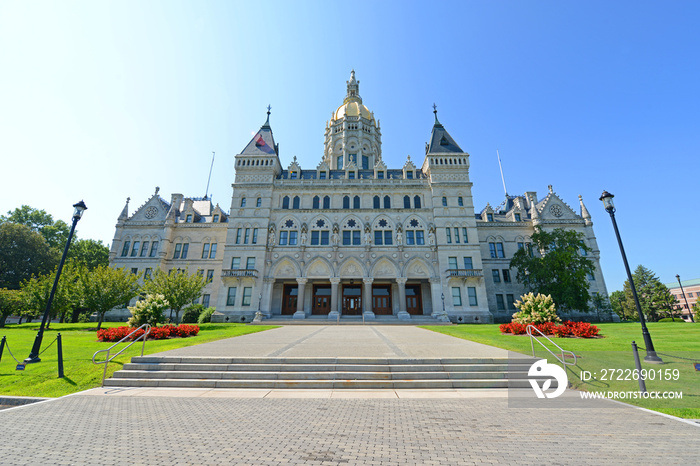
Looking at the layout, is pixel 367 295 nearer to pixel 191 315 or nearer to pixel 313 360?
pixel 191 315

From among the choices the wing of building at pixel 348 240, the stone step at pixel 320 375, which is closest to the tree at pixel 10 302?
the wing of building at pixel 348 240

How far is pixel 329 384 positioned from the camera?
833cm

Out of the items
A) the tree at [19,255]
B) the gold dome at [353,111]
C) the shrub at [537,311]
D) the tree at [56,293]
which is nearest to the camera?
the shrub at [537,311]

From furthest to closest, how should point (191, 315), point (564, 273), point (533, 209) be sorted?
point (533, 209), point (191, 315), point (564, 273)

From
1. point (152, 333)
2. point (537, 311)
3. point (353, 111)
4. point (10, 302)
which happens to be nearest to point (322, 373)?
point (152, 333)

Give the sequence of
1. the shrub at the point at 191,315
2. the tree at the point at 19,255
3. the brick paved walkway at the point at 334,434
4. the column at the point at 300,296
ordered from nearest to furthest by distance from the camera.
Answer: the brick paved walkway at the point at 334,434 < the shrub at the point at 191,315 < the column at the point at 300,296 < the tree at the point at 19,255

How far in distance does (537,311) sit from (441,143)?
28756 millimetres

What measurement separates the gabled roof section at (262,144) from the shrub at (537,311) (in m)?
34.4

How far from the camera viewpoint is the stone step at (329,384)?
27.1ft

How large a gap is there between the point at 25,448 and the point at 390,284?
114ft

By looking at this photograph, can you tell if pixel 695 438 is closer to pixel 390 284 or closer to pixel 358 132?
pixel 390 284

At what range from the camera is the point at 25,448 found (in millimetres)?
4410

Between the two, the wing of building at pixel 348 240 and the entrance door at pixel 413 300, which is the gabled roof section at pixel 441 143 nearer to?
the wing of building at pixel 348 240

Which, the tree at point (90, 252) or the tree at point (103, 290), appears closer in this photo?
the tree at point (103, 290)
